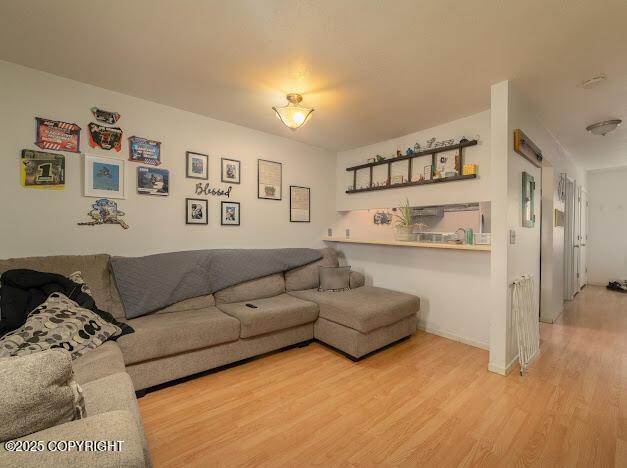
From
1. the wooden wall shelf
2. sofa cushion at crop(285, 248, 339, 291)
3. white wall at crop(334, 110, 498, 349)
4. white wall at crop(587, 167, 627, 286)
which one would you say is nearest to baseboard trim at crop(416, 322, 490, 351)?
white wall at crop(334, 110, 498, 349)

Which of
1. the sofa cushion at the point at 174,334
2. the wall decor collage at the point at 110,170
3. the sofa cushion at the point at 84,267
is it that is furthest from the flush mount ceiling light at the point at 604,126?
the sofa cushion at the point at 84,267

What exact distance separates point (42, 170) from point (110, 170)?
0.45 meters

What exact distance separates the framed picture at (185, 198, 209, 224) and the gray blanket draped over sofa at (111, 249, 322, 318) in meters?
0.36

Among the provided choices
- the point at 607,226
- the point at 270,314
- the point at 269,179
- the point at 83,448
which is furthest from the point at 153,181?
the point at 607,226

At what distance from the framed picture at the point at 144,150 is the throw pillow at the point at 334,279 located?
2156mm

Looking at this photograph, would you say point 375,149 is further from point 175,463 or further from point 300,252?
point 175,463

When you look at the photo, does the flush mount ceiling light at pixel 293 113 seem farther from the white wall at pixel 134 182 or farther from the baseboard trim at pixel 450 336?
the baseboard trim at pixel 450 336

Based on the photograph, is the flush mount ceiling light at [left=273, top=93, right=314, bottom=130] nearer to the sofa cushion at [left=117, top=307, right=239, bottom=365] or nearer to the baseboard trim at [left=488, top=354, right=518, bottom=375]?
the sofa cushion at [left=117, top=307, right=239, bottom=365]

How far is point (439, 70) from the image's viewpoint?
213cm

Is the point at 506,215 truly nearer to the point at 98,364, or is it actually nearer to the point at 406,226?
the point at 406,226

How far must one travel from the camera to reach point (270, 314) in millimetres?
2547

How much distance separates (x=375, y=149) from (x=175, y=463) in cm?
375

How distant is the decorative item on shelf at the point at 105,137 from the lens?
2.45m

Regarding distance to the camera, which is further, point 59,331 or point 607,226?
point 607,226
